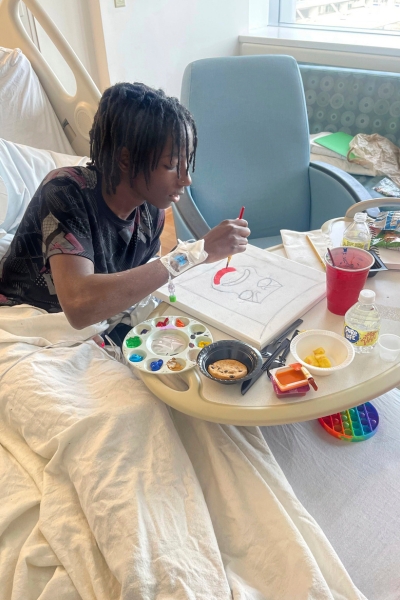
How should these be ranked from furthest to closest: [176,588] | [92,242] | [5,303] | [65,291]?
[5,303]
[92,242]
[65,291]
[176,588]

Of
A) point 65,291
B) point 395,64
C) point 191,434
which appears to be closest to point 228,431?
point 191,434

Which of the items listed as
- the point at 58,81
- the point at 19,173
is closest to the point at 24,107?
the point at 58,81

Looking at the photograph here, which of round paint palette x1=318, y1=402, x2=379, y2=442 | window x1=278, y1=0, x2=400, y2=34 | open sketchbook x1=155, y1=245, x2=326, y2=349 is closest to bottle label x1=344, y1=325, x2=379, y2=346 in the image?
open sketchbook x1=155, y1=245, x2=326, y2=349

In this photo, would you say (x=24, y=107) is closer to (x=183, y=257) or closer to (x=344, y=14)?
(x=183, y=257)

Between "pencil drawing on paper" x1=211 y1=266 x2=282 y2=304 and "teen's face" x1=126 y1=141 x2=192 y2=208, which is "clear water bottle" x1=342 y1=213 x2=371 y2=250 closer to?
"pencil drawing on paper" x1=211 y1=266 x2=282 y2=304

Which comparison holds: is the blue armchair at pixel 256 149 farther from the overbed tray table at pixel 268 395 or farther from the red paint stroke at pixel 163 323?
the overbed tray table at pixel 268 395

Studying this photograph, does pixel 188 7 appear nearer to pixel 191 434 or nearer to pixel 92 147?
pixel 92 147

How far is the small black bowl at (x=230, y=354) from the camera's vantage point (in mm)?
882

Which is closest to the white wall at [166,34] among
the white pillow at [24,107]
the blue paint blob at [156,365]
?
the white pillow at [24,107]

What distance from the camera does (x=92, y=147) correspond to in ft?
3.68

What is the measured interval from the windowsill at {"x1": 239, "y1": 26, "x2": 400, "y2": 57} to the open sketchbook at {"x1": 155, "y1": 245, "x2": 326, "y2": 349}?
206cm

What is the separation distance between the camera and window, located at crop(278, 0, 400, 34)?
9.62 feet

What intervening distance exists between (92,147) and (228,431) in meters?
0.71

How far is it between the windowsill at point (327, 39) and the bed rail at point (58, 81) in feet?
5.57
